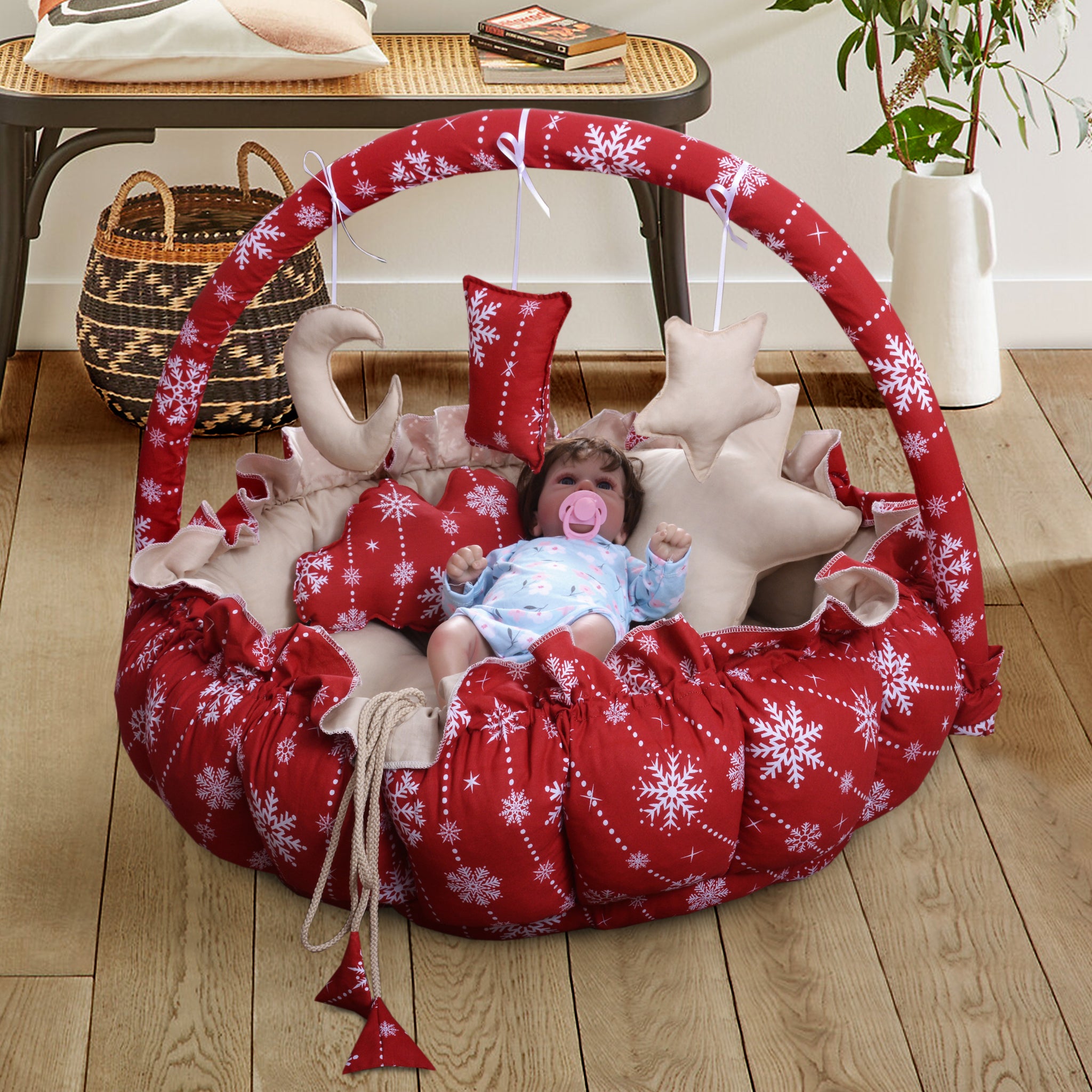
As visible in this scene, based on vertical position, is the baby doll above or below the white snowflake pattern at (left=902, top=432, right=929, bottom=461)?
below

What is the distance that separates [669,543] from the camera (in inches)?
66.4

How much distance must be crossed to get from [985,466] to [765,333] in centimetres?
57

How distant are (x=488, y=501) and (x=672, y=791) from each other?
0.64m

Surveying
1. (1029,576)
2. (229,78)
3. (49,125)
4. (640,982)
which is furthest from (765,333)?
(640,982)

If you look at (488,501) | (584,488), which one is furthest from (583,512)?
(488,501)

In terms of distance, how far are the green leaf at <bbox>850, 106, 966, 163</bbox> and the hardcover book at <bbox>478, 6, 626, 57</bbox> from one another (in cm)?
48

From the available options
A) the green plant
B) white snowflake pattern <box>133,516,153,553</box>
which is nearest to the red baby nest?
white snowflake pattern <box>133,516,153,553</box>

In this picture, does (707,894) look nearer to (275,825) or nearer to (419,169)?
(275,825)

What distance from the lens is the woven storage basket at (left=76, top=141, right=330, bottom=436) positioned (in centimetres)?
227

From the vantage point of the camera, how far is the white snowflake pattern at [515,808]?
4.28 feet

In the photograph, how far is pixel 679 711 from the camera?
1374 mm

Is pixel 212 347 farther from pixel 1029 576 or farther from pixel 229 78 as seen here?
pixel 1029 576

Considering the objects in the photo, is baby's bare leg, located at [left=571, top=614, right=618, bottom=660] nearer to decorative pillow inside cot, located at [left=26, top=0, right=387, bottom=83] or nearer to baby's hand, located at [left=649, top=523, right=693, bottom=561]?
baby's hand, located at [left=649, top=523, right=693, bottom=561]

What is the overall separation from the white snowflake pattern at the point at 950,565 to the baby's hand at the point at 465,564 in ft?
1.78
